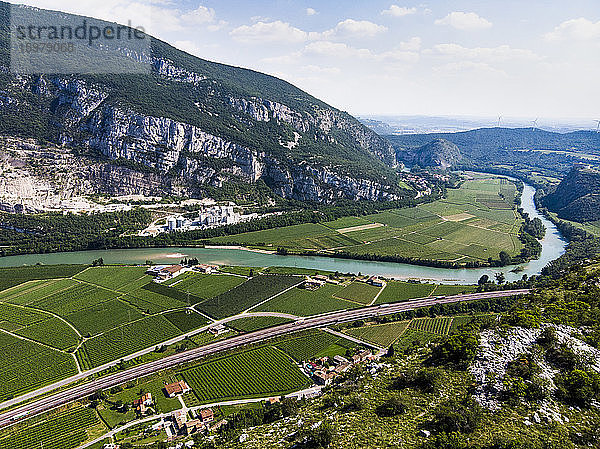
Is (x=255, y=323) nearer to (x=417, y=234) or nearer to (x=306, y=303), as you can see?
(x=306, y=303)

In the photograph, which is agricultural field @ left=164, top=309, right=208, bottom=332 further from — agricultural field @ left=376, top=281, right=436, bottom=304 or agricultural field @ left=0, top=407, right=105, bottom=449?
agricultural field @ left=376, top=281, right=436, bottom=304

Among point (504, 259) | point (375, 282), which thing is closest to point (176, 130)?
point (375, 282)

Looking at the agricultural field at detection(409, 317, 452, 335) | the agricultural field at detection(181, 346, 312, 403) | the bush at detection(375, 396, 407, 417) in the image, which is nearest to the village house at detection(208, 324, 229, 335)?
the agricultural field at detection(181, 346, 312, 403)

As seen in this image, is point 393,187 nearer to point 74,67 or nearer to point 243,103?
point 243,103

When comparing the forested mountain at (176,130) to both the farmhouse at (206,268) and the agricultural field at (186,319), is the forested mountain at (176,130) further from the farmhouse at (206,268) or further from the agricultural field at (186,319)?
the agricultural field at (186,319)

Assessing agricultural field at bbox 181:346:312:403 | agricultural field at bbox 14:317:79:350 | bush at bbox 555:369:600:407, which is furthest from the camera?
agricultural field at bbox 14:317:79:350

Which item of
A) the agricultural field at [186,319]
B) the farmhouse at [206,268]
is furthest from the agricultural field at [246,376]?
the farmhouse at [206,268]
